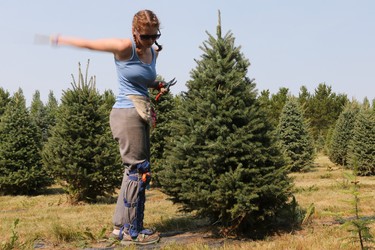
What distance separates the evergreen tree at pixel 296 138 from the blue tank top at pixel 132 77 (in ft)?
55.5

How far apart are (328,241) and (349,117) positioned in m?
21.3

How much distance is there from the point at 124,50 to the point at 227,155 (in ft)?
5.55

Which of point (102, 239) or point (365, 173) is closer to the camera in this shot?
point (102, 239)

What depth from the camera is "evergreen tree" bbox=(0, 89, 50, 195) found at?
14531 millimetres

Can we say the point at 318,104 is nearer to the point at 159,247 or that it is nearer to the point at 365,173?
the point at 365,173

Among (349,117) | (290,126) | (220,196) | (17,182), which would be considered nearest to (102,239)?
(220,196)

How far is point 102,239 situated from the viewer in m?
4.69

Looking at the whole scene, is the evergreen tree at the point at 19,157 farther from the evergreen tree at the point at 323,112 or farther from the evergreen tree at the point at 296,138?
the evergreen tree at the point at 323,112

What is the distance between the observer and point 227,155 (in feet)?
15.3

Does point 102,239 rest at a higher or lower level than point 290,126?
lower

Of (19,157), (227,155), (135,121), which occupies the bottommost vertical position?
(19,157)

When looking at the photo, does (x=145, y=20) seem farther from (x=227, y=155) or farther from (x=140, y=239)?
(x=140, y=239)

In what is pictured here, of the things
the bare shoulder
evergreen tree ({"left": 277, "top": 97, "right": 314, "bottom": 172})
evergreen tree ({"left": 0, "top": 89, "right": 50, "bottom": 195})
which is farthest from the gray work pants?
evergreen tree ({"left": 277, "top": 97, "right": 314, "bottom": 172})

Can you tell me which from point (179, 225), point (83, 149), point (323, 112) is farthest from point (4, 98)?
point (179, 225)
